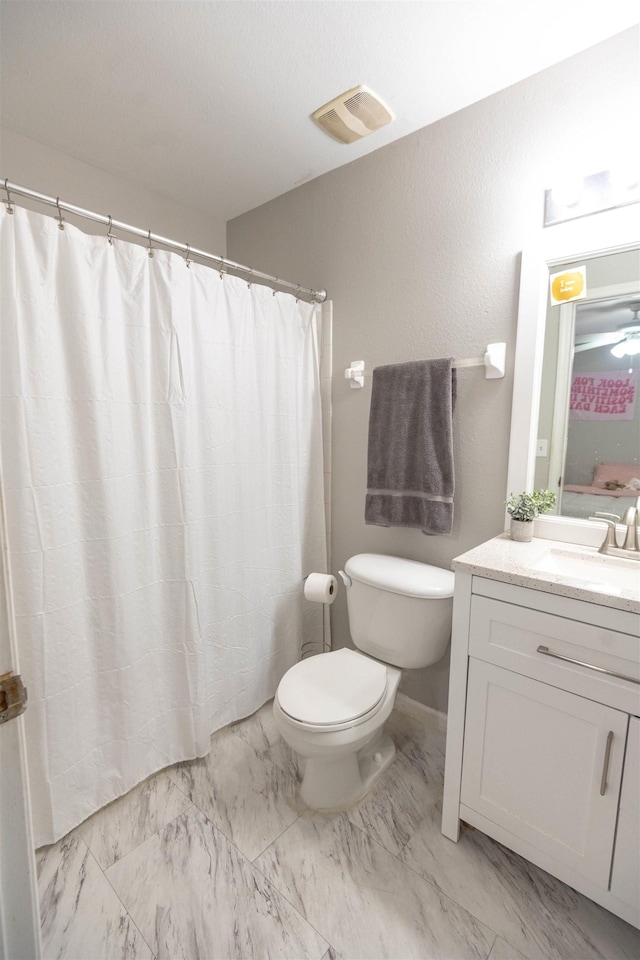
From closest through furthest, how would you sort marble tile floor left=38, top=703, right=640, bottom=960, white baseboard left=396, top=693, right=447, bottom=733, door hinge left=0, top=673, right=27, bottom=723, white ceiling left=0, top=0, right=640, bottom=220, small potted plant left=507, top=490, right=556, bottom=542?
door hinge left=0, top=673, right=27, bottom=723 → marble tile floor left=38, top=703, right=640, bottom=960 → white ceiling left=0, top=0, right=640, bottom=220 → small potted plant left=507, top=490, right=556, bottom=542 → white baseboard left=396, top=693, right=447, bottom=733

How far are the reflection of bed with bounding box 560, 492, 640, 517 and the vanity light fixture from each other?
847 mm

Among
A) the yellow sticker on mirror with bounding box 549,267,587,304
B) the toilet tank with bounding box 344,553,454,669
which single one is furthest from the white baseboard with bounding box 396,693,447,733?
the yellow sticker on mirror with bounding box 549,267,587,304

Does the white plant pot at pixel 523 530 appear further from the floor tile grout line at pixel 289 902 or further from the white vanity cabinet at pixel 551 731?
the floor tile grout line at pixel 289 902

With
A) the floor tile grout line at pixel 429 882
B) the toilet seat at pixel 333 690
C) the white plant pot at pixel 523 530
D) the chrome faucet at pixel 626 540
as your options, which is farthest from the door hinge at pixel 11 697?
the chrome faucet at pixel 626 540

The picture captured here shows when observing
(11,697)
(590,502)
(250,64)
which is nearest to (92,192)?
(250,64)

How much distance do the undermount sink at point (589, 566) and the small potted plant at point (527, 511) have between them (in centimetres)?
9

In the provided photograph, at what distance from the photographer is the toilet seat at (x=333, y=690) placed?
1294 millimetres

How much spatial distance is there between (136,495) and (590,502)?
1.49 m

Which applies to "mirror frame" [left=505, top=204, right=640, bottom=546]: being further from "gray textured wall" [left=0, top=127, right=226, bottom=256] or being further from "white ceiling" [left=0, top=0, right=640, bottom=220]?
"gray textured wall" [left=0, top=127, right=226, bottom=256]

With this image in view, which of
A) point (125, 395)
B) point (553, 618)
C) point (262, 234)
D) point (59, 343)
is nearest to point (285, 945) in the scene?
point (553, 618)

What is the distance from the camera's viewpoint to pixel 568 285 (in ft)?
4.42

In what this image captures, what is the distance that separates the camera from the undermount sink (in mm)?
1166

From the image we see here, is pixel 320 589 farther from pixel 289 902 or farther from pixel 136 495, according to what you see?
pixel 289 902

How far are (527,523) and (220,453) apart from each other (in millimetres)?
1111
